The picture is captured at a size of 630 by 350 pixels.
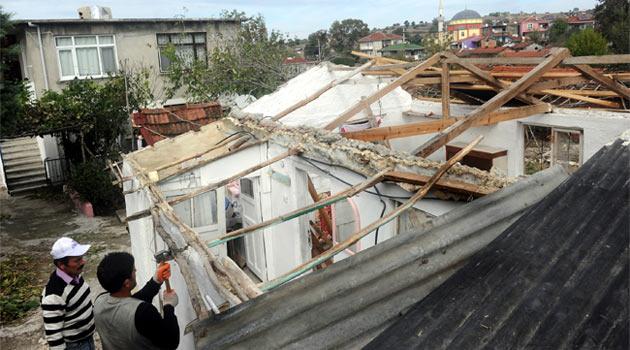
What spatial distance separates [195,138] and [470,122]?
15.6 ft

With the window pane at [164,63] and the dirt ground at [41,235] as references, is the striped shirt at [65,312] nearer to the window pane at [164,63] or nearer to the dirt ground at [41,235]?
the dirt ground at [41,235]

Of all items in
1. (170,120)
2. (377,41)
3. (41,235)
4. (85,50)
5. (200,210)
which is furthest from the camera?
(377,41)

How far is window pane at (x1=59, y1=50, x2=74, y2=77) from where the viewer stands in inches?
846

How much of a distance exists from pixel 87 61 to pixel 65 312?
20363mm

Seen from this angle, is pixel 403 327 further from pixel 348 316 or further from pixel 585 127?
pixel 585 127

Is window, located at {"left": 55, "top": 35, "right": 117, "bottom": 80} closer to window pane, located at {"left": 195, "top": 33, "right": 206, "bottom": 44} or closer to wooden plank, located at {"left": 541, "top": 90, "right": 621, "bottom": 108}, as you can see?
window pane, located at {"left": 195, "top": 33, "right": 206, "bottom": 44}

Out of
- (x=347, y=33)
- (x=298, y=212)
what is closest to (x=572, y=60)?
(x=298, y=212)

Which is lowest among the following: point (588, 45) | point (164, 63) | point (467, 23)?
point (588, 45)

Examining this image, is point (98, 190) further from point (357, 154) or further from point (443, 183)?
point (443, 183)

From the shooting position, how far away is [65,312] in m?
4.25

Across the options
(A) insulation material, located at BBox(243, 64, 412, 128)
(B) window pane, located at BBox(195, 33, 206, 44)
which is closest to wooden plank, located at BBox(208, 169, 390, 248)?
(A) insulation material, located at BBox(243, 64, 412, 128)

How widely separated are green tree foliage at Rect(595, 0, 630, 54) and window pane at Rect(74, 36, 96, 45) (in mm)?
32634

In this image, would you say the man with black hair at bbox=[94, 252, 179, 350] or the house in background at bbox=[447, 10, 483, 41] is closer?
the man with black hair at bbox=[94, 252, 179, 350]

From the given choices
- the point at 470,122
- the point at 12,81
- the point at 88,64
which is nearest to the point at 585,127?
the point at 470,122
